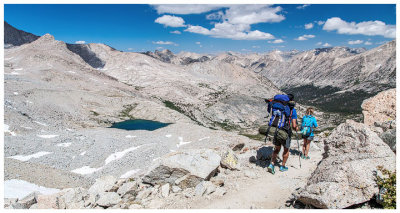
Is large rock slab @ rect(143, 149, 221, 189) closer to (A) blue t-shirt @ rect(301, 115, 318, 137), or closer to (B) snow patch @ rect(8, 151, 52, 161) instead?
(A) blue t-shirt @ rect(301, 115, 318, 137)

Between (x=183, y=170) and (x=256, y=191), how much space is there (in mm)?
4291

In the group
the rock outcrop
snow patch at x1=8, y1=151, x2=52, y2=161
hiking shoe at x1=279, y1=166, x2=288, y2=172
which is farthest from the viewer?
snow patch at x1=8, y1=151, x2=52, y2=161

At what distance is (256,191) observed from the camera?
12.2 metres

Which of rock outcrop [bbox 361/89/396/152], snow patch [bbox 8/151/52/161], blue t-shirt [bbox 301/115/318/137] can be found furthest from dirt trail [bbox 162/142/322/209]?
snow patch [bbox 8/151/52/161]

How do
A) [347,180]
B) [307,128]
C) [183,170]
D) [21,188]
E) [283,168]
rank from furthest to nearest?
1. [21,188]
2. [307,128]
3. [283,168]
4. [183,170]
5. [347,180]

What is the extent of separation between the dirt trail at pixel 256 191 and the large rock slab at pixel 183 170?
135 cm

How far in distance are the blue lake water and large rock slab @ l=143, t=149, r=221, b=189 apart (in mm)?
128810

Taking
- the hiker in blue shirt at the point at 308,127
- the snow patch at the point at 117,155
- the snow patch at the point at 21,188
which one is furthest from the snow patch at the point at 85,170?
the hiker in blue shirt at the point at 308,127

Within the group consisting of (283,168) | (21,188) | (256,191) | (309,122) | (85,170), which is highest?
(309,122)

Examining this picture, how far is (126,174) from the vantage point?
49.7 meters

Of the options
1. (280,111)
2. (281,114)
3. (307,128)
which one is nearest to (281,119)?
(281,114)

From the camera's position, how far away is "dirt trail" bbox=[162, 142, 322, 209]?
11.1 meters

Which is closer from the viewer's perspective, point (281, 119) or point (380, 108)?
point (281, 119)

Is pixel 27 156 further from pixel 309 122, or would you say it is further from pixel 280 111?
pixel 280 111
